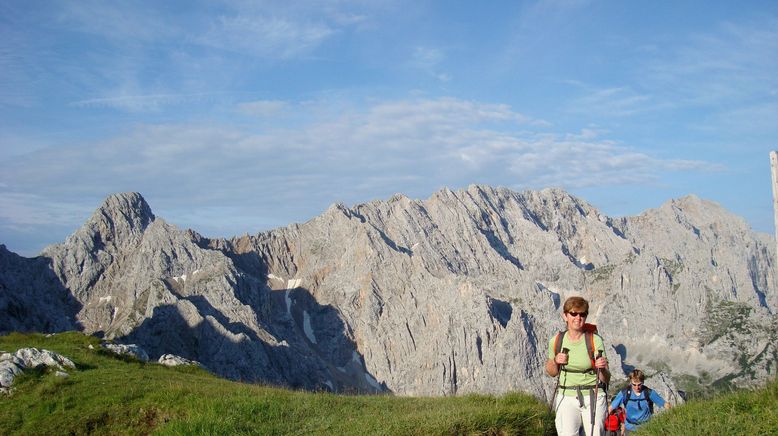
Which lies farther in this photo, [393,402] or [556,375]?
[393,402]

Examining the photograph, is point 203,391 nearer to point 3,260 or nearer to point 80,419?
point 80,419

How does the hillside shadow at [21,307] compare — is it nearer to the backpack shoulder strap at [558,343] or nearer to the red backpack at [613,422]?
the red backpack at [613,422]

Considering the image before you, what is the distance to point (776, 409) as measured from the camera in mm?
12789

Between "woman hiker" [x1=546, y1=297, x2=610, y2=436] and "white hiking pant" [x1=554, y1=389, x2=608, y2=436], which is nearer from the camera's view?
"woman hiker" [x1=546, y1=297, x2=610, y2=436]

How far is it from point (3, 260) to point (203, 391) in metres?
198

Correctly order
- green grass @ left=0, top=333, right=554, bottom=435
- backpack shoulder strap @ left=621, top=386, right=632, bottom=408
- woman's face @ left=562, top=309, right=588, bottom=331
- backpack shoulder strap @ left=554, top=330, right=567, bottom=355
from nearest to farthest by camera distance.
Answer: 1. woman's face @ left=562, top=309, right=588, bottom=331
2. backpack shoulder strap @ left=554, top=330, right=567, bottom=355
3. backpack shoulder strap @ left=621, top=386, right=632, bottom=408
4. green grass @ left=0, top=333, right=554, bottom=435

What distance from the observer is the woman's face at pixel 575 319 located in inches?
483

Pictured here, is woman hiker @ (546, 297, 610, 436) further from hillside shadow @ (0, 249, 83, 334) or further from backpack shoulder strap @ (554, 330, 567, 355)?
hillside shadow @ (0, 249, 83, 334)

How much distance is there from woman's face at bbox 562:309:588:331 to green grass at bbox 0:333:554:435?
196 inches

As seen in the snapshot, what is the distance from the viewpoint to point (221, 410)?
56.9 ft

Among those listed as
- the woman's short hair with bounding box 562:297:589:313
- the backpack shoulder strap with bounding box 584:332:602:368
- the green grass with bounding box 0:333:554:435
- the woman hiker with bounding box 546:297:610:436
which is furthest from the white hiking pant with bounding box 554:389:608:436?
the green grass with bounding box 0:333:554:435

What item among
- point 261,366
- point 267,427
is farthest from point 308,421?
point 261,366

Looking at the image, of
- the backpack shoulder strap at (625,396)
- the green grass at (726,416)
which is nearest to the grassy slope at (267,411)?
the green grass at (726,416)

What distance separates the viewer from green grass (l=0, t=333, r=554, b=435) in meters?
16.3
